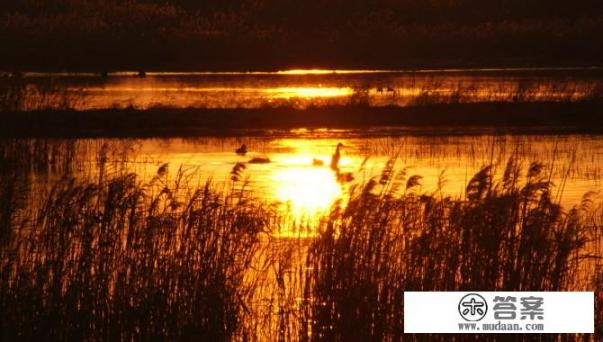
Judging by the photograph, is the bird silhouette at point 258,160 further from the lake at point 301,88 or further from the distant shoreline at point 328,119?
the distant shoreline at point 328,119

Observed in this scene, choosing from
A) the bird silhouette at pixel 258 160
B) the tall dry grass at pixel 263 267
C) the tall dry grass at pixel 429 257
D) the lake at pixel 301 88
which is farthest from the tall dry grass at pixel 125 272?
the lake at pixel 301 88

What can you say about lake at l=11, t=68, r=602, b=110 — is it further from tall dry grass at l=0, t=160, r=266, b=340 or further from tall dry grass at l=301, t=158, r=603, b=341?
tall dry grass at l=301, t=158, r=603, b=341

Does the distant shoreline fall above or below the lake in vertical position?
below

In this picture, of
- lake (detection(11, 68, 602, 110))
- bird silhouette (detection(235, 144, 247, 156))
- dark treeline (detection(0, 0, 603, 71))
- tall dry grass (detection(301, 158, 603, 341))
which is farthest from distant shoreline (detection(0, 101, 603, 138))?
dark treeline (detection(0, 0, 603, 71))

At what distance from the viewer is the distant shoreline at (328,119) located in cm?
2700

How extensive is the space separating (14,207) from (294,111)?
1735cm

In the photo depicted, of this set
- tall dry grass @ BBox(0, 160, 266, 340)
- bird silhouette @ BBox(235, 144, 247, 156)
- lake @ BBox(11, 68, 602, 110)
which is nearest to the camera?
tall dry grass @ BBox(0, 160, 266, 340)

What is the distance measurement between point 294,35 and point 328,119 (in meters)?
27.8

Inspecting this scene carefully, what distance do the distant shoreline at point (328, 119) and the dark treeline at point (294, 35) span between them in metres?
19.8

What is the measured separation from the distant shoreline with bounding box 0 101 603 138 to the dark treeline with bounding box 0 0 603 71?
1980cm

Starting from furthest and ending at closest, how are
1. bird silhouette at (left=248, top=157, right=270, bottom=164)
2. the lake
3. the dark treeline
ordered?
the dark treeline → the lake → bird silhouette at (left=248, top=157, right=270, bottom=164)

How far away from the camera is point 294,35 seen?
56.3 meters

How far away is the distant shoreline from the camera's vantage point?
27.0m

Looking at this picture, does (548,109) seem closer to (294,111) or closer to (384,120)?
(384,120)
